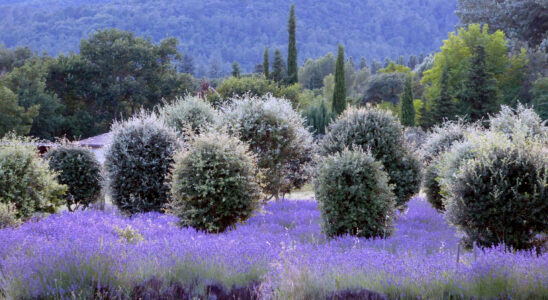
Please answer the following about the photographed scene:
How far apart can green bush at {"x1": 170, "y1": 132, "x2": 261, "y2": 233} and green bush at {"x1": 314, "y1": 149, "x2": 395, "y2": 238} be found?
161 centimetres

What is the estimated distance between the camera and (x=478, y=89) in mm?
39031

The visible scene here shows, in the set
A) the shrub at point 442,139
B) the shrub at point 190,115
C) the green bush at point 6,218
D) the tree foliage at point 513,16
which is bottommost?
the green bush at point 6,218

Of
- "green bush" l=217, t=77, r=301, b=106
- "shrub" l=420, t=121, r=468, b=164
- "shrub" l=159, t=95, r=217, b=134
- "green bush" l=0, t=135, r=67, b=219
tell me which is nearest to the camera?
"green bush" l=0, t=135, r=67, b=219

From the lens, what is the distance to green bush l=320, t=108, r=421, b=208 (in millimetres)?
11398

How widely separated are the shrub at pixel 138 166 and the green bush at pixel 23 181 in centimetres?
149

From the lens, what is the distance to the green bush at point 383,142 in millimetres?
11398

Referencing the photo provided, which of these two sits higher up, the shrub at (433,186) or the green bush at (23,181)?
the green bush at (23,181)

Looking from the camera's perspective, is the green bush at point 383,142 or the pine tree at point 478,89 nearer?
the green bush at point 383,142

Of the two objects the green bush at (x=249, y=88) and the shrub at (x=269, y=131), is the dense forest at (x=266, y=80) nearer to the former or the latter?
the green bush at (x=249, y=88)

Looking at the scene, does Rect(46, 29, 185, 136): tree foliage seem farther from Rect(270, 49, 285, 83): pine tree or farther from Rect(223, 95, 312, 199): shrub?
Rect(223, 95, 312, 199): shrub

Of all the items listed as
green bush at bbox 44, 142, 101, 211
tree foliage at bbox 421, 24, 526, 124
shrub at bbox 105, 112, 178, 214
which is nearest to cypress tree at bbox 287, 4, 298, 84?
tree foliage at bbox 421, 24, 526, 124

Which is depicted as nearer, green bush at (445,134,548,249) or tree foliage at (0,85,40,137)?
green bush at (445,134,548,249)

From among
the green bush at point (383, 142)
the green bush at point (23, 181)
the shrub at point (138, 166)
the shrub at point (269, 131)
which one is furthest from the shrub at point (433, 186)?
the green bush at point (23, 181)

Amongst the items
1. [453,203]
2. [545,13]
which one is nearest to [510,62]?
[545,13]
